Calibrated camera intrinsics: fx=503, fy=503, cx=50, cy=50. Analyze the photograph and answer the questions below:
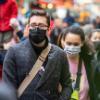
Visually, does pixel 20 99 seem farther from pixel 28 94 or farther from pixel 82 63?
pixel 82 63

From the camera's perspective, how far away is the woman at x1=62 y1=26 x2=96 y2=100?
636 cm

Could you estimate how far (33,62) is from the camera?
4.91 meters

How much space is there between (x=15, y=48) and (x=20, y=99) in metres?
0.50

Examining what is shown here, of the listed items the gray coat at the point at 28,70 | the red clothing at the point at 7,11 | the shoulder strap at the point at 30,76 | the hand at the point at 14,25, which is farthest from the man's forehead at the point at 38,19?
the red clothing at the point at 7,11

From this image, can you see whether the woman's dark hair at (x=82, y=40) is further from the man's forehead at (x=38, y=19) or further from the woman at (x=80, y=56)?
the man's forehead at (x=38, y=19)

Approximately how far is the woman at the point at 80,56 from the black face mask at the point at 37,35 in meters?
1.45

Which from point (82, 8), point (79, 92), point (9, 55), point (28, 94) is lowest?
point (82, 8)

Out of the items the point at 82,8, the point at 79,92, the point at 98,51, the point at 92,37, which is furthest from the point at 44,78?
the point at 82,8

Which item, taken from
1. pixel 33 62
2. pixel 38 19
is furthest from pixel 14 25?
pixel 33 62

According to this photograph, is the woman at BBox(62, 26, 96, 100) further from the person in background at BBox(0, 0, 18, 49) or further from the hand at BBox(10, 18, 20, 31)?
the person in background at BBox(0, 0, 18, 49)

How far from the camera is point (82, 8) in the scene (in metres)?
40.5

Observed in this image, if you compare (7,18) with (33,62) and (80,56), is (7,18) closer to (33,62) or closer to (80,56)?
(80,56)

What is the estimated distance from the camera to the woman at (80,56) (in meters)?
6.36

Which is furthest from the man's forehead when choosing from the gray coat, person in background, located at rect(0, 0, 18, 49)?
person in background, located at rect(0, 0, 18, 49)
